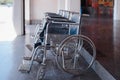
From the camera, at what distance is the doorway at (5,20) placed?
8672 millimetres

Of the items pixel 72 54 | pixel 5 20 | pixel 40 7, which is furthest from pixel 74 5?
pixel 72 54

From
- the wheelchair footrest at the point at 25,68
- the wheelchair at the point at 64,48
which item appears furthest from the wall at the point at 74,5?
the wheelchair footrest at the point at 25,68

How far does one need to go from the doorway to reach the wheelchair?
3203mm

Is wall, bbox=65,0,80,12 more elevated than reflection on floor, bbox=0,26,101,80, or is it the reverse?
wall, bbox=65,0,80,12

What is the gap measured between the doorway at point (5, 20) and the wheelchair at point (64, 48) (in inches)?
126

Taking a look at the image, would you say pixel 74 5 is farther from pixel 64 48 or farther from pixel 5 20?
pixel 64 48

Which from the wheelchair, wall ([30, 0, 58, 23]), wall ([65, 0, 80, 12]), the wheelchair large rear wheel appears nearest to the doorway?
wall ([65, 0, 80, 12])

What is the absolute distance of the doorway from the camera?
8672 mm

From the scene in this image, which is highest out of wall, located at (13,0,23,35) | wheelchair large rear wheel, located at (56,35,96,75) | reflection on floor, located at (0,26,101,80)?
wall, located at (13,0,23,35)

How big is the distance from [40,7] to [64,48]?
30.3 feet

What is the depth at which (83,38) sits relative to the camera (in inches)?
171

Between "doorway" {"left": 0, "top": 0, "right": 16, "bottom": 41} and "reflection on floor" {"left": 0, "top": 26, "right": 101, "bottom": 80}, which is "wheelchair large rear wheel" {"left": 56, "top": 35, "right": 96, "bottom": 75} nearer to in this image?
"reflection on floor" {"left": 0, "top": 26, "right": 101, "bottom": 80}

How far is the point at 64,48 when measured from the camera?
A: 4.45 meters

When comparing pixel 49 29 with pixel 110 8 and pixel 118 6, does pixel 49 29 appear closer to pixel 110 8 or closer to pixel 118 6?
pixel 118 6
